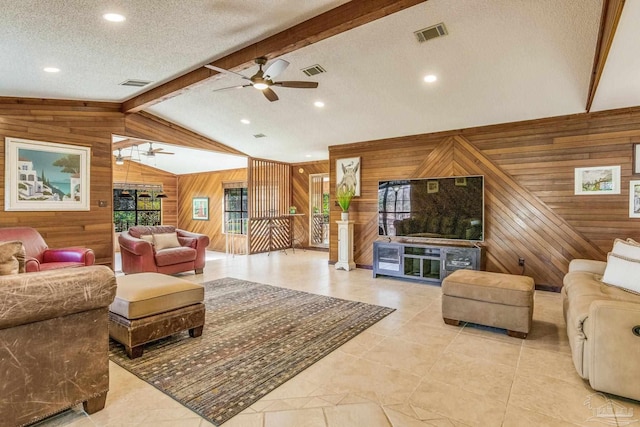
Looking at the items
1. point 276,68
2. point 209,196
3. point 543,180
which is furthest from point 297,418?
point 209,196

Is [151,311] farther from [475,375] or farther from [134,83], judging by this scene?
[134,83]

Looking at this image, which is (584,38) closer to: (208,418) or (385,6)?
(385,6)

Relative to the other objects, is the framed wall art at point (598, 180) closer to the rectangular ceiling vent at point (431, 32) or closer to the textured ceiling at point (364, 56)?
the textured ceiling at point (364, 56)

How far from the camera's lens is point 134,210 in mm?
10680

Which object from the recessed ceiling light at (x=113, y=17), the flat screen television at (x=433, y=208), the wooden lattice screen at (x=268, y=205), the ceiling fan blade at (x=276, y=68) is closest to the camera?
the recessed ceiling light at (x=113, y=17)

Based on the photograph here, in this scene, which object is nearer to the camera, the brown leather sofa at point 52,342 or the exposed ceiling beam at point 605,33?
the brown leather sofa at point 52,342

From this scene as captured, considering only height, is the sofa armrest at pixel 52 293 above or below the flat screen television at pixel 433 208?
below

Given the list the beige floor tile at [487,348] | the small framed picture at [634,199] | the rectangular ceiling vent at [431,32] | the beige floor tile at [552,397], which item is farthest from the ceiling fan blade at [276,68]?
the small framed picture at [634,199]

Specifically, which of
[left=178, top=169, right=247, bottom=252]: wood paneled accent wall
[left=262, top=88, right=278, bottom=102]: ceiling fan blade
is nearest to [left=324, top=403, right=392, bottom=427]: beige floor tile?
[left=262, top=88, right=278, bottom=102]: ceiling fan blade

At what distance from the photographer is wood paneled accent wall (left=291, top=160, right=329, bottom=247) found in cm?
961

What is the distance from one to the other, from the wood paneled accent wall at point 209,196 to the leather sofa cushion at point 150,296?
702 centimetres

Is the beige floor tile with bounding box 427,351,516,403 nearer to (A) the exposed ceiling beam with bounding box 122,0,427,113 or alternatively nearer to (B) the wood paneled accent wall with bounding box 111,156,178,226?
(A) the exposed ceiling beam with bounding box 122,0,427,113

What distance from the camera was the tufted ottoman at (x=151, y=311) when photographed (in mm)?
2664

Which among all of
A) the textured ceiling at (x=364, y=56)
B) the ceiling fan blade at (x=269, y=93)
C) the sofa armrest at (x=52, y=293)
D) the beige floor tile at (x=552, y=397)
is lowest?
the beige floor tile at (x=552, y=397)
